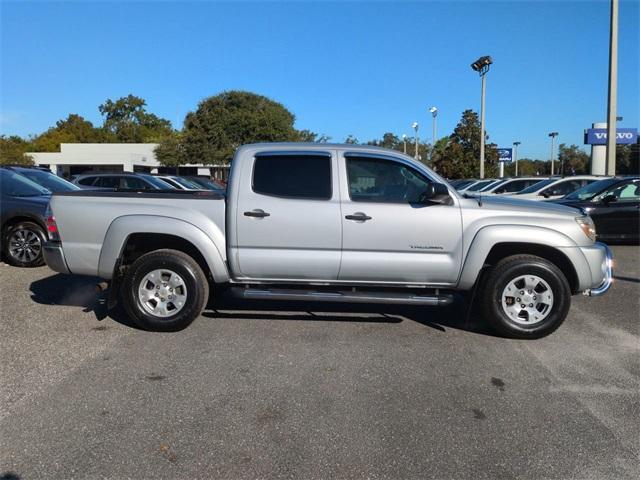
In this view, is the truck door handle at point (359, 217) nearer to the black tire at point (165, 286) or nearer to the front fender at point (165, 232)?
the front fender at point (165, 232)

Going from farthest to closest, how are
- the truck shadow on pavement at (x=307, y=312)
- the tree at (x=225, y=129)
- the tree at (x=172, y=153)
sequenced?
the tree at (x=172, y=153), the tree at (x=225, y=129), the truck shadow on pavement at (x=307, y=312)

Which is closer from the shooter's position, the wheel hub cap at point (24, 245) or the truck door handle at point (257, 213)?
the truck door handle at point (257, 213)

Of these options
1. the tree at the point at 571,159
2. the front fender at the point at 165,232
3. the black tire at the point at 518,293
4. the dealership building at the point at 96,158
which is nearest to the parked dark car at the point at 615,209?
the black tire at the point at 518,293

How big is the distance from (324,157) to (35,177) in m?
7.69

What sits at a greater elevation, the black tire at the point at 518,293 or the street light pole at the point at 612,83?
the street light pole at the point at 612,83

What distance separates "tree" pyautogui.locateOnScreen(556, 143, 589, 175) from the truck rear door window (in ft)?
251

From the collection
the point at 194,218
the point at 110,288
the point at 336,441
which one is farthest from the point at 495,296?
the point at 110,288

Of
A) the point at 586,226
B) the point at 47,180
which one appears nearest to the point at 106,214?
the point at 586,226

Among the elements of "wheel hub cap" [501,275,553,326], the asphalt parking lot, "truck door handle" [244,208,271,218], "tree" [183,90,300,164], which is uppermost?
"tree" [183,90,300,164]

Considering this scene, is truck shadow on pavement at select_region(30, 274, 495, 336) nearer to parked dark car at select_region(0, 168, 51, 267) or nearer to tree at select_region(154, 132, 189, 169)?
parked dark car at select_region(0, 168, 51, 267)

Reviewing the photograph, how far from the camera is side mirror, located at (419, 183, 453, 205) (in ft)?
17.0

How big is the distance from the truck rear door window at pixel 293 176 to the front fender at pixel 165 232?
72 centimetres

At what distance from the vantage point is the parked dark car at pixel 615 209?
1110cm

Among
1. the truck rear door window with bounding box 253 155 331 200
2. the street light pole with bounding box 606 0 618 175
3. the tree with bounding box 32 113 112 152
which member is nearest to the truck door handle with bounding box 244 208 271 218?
the truck rear door window with bounding box 253 155 331 200
